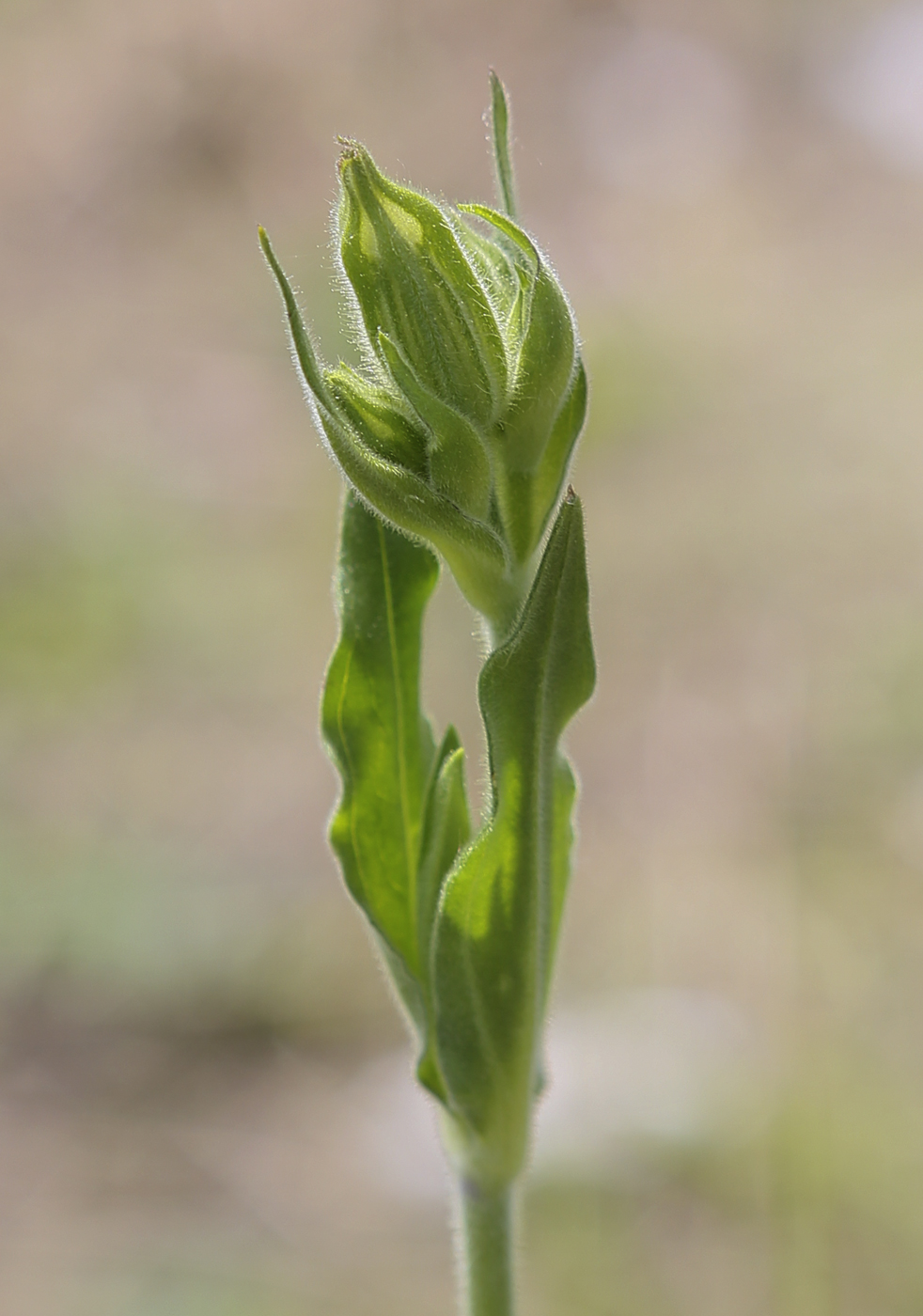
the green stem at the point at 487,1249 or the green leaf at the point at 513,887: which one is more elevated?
the green leaf at the point at 513,887

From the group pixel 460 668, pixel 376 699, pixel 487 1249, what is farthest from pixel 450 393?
pixel 460 668

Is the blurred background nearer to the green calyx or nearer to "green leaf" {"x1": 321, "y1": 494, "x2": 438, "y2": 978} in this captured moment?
"green leaf" {"x1": 321, "y1": 494, "x2": 438, "y2": 978}

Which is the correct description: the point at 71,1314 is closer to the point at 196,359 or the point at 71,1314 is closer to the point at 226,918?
the point at 226,918

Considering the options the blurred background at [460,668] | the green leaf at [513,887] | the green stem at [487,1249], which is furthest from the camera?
the blurred background at [460,668]

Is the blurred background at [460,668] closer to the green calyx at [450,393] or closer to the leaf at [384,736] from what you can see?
the leaf at [384,736]

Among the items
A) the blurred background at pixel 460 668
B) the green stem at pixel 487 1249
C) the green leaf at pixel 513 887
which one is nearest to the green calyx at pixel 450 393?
the green leaf at pixel 513 887
